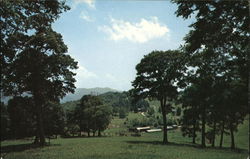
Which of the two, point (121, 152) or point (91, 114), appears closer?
point (121, 152)

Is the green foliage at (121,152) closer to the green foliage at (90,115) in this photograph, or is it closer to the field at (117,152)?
the field at (117,152)

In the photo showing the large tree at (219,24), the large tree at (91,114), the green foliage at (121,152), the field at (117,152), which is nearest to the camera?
the large tree at (219,24)

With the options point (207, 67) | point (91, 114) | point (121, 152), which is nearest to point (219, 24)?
point (121, 152)

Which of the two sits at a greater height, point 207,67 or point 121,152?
point 207,67

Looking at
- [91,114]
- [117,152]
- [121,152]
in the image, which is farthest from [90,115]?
[121,152]

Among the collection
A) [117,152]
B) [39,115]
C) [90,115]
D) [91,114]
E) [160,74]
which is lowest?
[117,152]

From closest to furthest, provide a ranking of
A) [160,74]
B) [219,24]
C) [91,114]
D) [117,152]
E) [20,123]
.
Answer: [219,24]
[117,152]
[160,74]
[20,123]
[91,114]

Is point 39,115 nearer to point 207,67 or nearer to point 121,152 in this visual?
point 121,152

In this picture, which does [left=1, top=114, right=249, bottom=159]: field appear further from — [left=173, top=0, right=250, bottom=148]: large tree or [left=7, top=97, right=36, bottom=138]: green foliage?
[left=7, top=97, right=36, bottom=138]: green foliage

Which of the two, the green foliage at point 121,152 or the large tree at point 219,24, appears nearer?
the large tree at point 219,24

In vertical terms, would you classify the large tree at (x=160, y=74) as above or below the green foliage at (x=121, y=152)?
above

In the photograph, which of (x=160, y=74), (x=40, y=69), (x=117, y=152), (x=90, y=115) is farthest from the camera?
(x=90, y=115)

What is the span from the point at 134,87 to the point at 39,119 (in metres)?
17.1

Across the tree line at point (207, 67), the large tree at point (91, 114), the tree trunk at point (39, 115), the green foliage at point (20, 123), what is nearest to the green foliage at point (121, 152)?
the tree trunk at point (39, 115)
